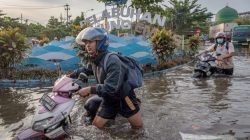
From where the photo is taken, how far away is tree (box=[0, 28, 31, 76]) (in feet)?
39.6

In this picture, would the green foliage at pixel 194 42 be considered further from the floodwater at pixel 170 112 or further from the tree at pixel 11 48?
the tree at pixel 11 48

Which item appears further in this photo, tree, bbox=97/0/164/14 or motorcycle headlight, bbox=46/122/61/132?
tree, bbox=97/0/164/14

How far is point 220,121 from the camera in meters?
6.20

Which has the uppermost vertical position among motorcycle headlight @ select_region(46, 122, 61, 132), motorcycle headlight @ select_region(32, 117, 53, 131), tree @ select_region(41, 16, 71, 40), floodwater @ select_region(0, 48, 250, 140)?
tree @ select_region(41, 16, 71, 40)

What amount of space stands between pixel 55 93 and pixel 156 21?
702 inches

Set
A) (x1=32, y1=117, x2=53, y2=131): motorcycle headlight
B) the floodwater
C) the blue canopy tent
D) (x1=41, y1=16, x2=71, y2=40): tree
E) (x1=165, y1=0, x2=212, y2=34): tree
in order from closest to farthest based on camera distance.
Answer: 1. (x1=32, y1=117, x2=53, y2=131): motorcycle headlight
2. the floodwater
3. the blue canopy tent
4. (x1=165, y1=0, x2=212, y2=34): tree
5. (x1=41, y1=16, x2=71, y2=40): tree

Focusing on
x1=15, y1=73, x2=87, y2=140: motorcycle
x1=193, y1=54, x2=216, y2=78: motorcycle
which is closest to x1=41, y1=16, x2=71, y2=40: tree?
x1=193, y1=54, x2=216, y2=78: motorcycle

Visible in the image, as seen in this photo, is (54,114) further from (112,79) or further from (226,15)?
(226,15)

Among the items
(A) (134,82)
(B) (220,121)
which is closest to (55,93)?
(A) (134,82)

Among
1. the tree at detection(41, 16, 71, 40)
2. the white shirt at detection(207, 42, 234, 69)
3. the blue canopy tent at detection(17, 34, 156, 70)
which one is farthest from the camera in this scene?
the tree at detection(41, 16, 71, 40)

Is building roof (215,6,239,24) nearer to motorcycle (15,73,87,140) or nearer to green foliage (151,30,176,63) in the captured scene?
green foliage (151,30,176,63)

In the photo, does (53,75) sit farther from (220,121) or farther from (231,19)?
(231,19)

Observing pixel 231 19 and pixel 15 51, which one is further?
pixel 231 19

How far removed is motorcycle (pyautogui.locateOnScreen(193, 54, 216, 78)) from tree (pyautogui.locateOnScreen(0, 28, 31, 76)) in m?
6.02
